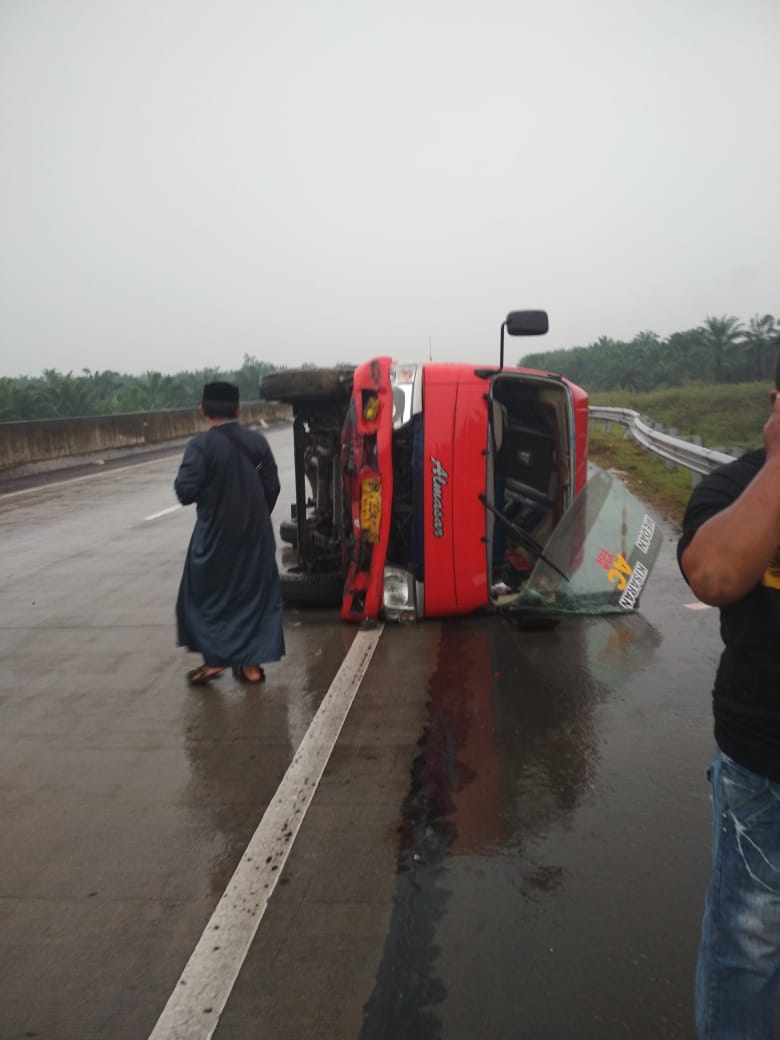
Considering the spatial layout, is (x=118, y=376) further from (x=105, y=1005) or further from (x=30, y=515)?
(x=105, y=1005)

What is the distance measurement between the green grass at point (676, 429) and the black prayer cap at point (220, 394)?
359 centimetres

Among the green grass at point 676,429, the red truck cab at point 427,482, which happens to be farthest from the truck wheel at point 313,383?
the green grass at point 676,429

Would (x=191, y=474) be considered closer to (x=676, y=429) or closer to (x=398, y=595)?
(x=398, y=595)

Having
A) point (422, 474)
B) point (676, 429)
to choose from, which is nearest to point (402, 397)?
point (422, 474)

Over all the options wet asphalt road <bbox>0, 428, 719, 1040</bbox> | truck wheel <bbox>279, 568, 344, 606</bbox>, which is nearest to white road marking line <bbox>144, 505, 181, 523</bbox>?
truck wheel <bbox>279, 568, 344, 606</bbox>

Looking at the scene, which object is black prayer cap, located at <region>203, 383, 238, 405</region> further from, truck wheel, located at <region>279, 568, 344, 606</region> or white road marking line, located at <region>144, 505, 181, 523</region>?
white road marking line, located at <region>144, 505, 181, 523</region>

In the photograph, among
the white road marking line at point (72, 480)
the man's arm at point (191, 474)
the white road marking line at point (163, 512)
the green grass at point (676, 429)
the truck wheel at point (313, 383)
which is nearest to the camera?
the man's arm at point (191, 474)

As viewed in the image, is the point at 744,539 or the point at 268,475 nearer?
the point at 744,539

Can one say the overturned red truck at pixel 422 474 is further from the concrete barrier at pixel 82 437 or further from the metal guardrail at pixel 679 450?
the concrete barrier at pixel 82 437

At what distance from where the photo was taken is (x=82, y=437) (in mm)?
23062

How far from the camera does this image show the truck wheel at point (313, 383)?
6941 millimetres

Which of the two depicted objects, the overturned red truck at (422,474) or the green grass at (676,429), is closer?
the overturned red truck at (422,474)

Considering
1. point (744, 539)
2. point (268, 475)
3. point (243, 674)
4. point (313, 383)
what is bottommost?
point (243, 674)

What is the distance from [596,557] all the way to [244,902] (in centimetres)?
416
